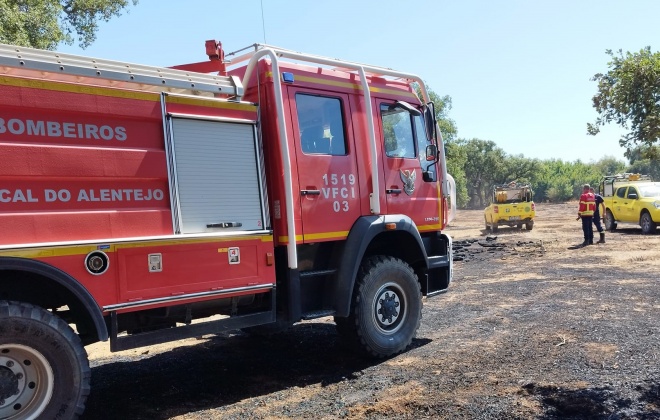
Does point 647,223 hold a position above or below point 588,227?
below

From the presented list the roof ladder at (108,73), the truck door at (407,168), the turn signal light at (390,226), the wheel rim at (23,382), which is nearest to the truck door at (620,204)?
the truck door at (407,168)

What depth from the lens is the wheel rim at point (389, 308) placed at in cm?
612

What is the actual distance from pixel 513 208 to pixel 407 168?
1906cm

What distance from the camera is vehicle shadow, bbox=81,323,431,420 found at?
4.86 meters

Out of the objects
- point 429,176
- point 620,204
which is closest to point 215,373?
point 429,176

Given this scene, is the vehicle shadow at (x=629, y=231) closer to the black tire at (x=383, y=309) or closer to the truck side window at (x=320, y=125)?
the black tire at (x=383, y=309)

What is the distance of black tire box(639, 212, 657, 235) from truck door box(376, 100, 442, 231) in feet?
50.2

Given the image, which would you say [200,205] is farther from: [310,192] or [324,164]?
[324,164]

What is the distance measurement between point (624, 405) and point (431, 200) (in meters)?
3.12

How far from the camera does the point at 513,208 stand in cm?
2433

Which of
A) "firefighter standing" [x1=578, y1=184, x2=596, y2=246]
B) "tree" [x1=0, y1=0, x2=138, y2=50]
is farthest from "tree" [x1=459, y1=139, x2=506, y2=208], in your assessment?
"tree" [x1=0, y1=0, x2=138, y2=50]

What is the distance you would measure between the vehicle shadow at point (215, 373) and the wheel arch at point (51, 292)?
839 mm

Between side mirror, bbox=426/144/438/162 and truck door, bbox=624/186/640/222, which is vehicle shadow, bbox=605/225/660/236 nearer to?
truck door, bbox=624/186/640/222

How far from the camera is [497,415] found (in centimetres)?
422
